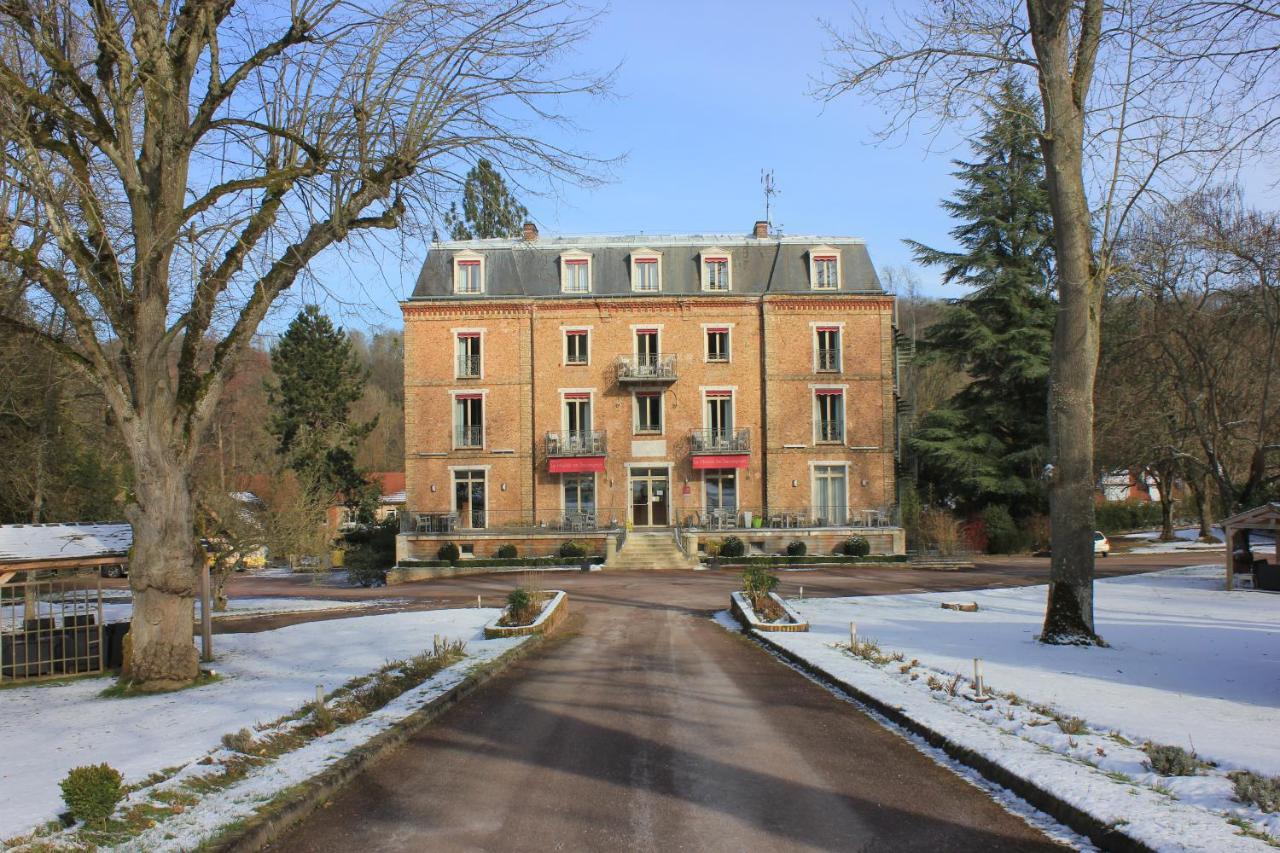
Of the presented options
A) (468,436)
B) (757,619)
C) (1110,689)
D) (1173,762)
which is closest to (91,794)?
(1173,762)

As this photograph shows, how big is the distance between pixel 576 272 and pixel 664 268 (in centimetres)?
376

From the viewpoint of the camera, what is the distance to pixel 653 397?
4106cm

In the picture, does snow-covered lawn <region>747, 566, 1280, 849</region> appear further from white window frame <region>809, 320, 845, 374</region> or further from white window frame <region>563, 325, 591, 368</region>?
white window frame <region>563, 325, 591, 368</region>

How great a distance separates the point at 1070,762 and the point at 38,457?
80.9 feet

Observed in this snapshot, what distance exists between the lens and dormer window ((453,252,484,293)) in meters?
41.2

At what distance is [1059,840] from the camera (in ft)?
19.0

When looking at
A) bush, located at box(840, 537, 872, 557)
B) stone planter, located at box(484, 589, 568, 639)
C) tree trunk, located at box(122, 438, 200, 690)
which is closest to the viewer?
tree trunk, located at box(122, 438, 200, 690)

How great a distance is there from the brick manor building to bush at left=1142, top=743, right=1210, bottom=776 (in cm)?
3284

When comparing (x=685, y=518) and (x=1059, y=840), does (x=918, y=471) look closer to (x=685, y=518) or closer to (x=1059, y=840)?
(x=685, y=518)

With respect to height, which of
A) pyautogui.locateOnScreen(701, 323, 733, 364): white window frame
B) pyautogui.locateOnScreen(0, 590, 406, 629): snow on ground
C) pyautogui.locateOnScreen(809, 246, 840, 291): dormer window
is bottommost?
pyautogui.locateOnScreen(0, 590, 406, 629): snow on ground

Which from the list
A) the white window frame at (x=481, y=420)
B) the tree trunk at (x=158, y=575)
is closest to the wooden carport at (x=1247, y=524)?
the tree trunk at (x=158, y=575)

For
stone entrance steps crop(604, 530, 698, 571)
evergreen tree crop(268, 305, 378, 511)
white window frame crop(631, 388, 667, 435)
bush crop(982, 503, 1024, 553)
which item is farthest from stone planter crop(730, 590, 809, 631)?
evergreen tree crop(268, 305, 378, 511)

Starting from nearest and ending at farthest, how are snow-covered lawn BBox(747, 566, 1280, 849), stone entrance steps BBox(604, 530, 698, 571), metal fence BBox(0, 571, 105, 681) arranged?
snow-covered lawn BBox(747, 566, 1280, 849)
metal fence BBox(0, 571, 105, 681)
stone entrance steps BBox(604, 530, 698, 571)

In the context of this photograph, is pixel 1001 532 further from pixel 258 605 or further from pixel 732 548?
pixel 258 605
